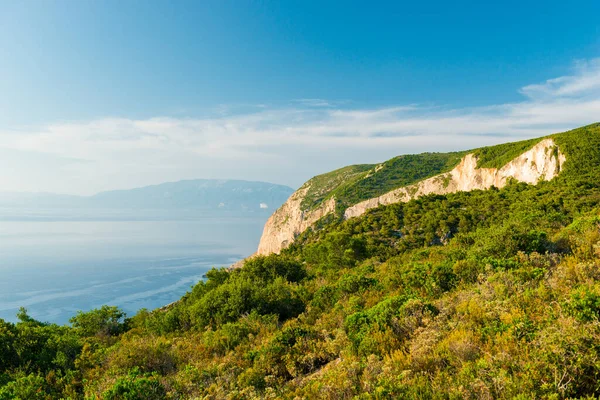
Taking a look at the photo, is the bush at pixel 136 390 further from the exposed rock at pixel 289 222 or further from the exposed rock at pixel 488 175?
the exposed rock at pixel 289 222

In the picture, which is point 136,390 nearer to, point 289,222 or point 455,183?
point 455,183

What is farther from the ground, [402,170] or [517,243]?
[402,170]

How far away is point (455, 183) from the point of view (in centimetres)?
6788

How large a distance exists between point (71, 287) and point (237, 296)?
136490 mm

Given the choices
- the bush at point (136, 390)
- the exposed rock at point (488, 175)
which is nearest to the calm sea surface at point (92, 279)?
the exposed rock at point (488, 175)

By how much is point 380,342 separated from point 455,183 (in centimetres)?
6929

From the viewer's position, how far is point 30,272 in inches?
5615

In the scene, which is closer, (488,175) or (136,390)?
(136,390)

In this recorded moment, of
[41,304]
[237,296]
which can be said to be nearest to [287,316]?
[237,296]

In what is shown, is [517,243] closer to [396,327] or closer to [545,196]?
[396,327]

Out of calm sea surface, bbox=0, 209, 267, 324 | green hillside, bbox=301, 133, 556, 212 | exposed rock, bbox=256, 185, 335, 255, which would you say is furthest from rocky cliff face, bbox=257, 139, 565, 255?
calm sea surface, bbox=0, 209, 267, 324

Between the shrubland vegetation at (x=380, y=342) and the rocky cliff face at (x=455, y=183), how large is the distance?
127ft

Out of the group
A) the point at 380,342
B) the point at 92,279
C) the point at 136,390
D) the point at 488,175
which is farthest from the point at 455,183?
the point at 92,279

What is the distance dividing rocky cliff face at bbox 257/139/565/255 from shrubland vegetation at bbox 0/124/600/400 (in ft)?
127
